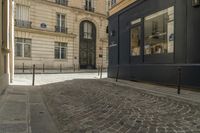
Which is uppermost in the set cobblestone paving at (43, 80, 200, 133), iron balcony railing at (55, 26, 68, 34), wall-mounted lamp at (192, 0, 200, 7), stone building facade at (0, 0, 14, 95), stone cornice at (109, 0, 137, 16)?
iron balcony railing at (55, 26, 68, 34)

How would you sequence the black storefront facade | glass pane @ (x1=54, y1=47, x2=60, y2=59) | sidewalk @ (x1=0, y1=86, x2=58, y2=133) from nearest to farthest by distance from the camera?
1. sidewalk @ (x1=0, y1=86, x2=58, y2=133)
2. the black storefront facade
3. glass pane @ (x1=54, y1=47, x2=60, y2=59)

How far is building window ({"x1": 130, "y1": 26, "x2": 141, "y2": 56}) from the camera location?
11414 millimetres

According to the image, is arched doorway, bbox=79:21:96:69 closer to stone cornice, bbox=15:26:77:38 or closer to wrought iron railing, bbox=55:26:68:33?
stone cornice, bbox=15:26:77:38

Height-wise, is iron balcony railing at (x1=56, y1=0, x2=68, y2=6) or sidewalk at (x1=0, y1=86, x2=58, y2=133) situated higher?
iron balcony railing at (x1=56, y1=0, x2=68, y2=6)

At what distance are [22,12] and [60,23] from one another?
5.26 meters

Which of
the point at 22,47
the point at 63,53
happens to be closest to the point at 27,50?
the point at 22,47

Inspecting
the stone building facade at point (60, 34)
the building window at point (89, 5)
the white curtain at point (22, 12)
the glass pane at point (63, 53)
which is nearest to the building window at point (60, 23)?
the stone building facade at point (60, 34)

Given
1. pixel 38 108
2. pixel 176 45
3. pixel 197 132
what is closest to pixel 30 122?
pixel 38 108

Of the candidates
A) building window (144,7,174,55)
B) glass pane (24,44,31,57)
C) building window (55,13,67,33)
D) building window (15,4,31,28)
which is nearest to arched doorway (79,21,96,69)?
building window (55,13,67,33)

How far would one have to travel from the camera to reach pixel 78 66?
103 feet

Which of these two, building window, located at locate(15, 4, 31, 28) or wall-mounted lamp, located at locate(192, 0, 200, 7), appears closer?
wall-mounted lamp, located at locate(192, 0, 200, 7)

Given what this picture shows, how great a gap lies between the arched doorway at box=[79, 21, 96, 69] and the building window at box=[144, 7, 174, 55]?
2192 cm

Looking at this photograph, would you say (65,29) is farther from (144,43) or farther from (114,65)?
(144,43)

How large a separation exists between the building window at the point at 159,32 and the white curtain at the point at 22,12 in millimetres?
19588
